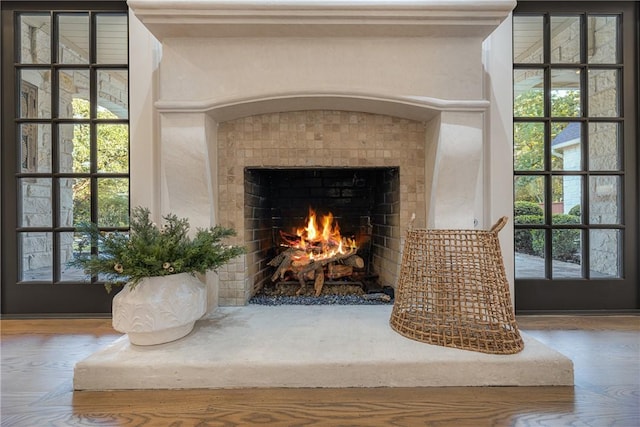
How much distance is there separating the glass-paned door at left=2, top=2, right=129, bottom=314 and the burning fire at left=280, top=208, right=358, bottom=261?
1112mm

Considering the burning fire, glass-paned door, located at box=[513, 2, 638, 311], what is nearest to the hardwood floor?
glass-paned door, located at box=[513, 2, 638, 311]

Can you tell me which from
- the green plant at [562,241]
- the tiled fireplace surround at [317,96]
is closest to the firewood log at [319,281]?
the tiled fireplace surround at [317,96]

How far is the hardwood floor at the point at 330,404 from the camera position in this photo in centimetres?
107

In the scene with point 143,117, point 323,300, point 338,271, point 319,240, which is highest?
point 143,117

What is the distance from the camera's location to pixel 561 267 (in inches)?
85.0

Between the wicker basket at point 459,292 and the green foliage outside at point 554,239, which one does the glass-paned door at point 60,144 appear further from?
the green foliage outside at point 554,239

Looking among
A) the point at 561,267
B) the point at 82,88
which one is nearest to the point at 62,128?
the point at 82,88

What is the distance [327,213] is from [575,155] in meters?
1.63

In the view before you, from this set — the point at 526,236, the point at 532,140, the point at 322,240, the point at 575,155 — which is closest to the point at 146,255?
the point at 322,240

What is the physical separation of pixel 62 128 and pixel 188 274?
1.47 m

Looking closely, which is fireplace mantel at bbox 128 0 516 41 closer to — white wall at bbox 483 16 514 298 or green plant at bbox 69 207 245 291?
white wall at bbox 483 16 514 298

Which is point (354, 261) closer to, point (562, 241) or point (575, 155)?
point (562, 241)

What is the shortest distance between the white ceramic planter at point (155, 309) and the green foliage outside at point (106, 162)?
95cm

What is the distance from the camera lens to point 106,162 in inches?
84.8
